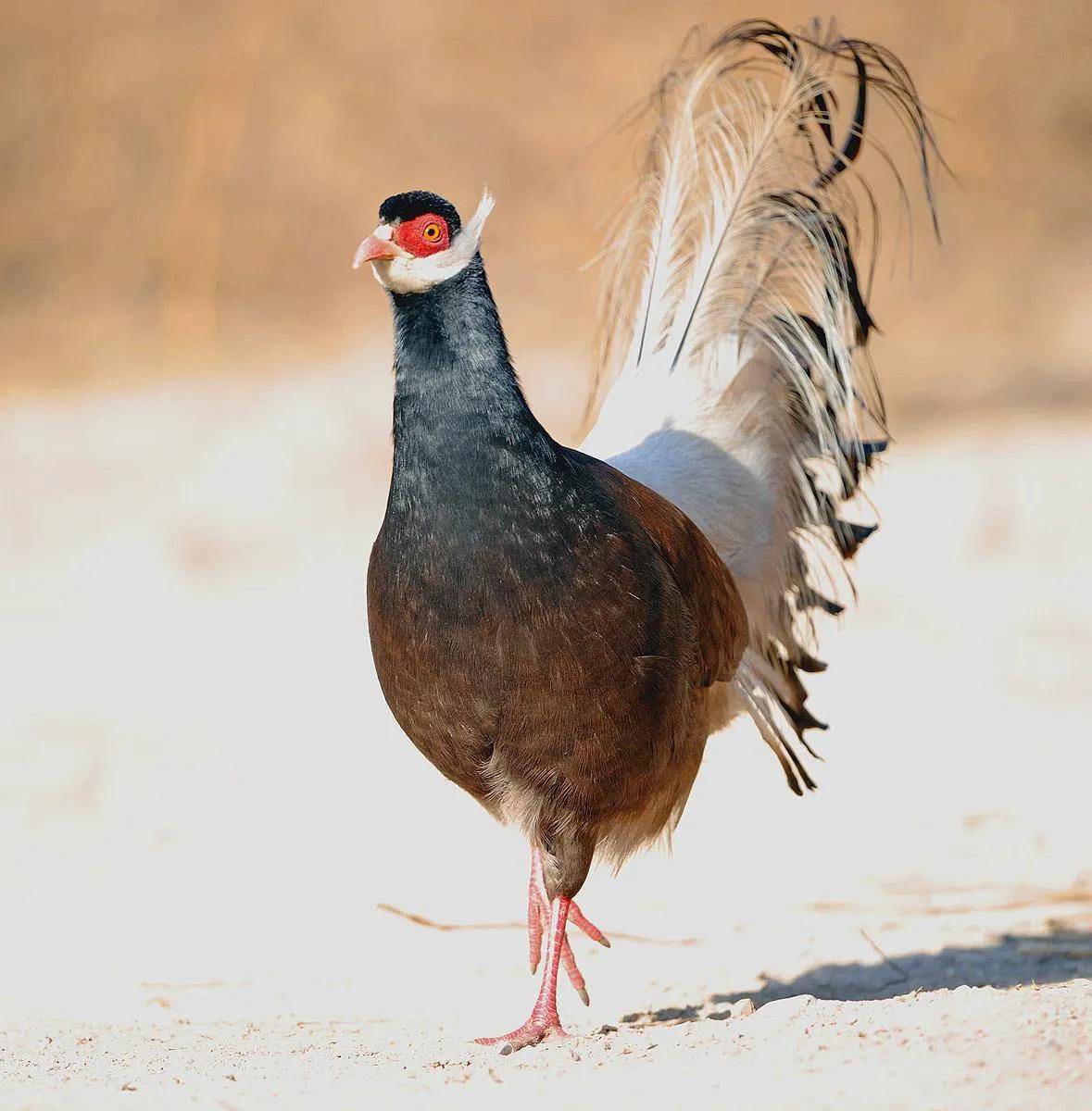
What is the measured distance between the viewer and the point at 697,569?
4.88 metres

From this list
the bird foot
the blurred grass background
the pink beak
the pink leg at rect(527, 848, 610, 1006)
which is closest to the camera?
the pink beak

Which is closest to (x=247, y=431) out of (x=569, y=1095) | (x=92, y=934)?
(x=92, y=934)

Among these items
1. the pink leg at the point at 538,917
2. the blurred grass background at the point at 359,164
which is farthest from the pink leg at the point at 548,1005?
the blurred grass background at the point at 359,164

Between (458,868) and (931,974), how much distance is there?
2049mm

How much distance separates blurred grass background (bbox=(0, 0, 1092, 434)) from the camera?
1638 cm

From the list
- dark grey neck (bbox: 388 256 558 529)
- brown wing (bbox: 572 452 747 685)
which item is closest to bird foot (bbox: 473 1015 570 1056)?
brown wing (bbox: 572 452 747 685)

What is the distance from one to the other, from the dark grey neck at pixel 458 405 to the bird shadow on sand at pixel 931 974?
6.41 ft

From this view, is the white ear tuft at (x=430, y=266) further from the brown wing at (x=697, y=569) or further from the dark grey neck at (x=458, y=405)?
the brown wing at (x=697, y=569)

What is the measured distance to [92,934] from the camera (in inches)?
228

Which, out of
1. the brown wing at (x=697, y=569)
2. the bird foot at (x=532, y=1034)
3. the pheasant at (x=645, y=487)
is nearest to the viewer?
the pheasant at (x=645, y=487)

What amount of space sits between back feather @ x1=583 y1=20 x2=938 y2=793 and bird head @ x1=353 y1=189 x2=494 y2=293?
182 centimetres

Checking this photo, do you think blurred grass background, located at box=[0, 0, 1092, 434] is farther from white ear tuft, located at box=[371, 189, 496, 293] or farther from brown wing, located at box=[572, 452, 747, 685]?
white ear tuft, located at box=[371, 189, 496, 293]

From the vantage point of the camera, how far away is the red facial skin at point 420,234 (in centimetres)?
405

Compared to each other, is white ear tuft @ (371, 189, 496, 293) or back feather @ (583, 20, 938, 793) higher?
back feather @ (583, 20, 938, 793)
